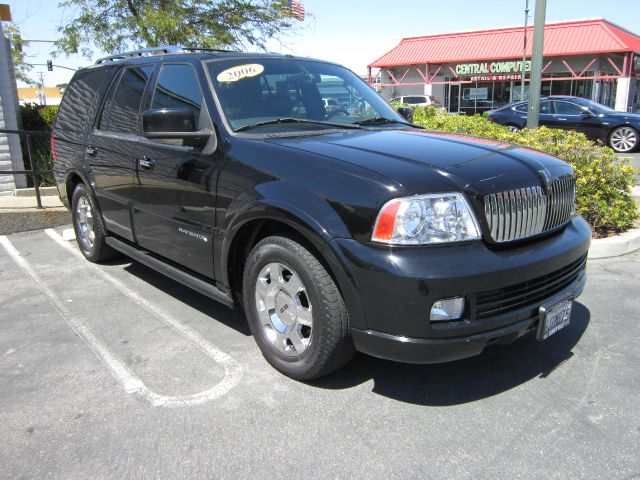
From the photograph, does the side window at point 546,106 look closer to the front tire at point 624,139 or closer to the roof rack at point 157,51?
the front tire at point 624,139

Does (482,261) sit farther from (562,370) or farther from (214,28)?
(214,28)

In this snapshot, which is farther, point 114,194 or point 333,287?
point 114,194

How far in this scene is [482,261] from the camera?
8.62ft

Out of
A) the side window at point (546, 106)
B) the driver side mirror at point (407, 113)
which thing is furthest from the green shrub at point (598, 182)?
the side window at point (546, 106)

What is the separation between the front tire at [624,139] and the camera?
1406 centimetres

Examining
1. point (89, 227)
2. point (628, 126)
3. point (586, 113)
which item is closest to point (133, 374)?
point (89, 227)

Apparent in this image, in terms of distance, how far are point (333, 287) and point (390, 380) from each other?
2.72ft

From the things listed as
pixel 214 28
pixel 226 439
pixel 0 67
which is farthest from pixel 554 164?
pixel 214 28

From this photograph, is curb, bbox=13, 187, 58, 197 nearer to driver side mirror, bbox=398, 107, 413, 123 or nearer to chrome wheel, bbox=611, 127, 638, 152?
driver side mirror, bbox=398, 107, 413, 123

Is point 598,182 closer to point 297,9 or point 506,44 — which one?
point 297,9

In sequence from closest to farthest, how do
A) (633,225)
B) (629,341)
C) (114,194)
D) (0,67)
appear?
(629,341), (114,194), (633,225), (0,67)

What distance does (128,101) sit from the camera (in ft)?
15.1

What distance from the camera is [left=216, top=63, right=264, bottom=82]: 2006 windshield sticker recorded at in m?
3.76

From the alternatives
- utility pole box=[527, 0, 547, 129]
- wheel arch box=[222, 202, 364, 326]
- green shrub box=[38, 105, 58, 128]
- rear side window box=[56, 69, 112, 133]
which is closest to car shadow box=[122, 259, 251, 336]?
wheel arch box=[222, 202, 364, 326]
